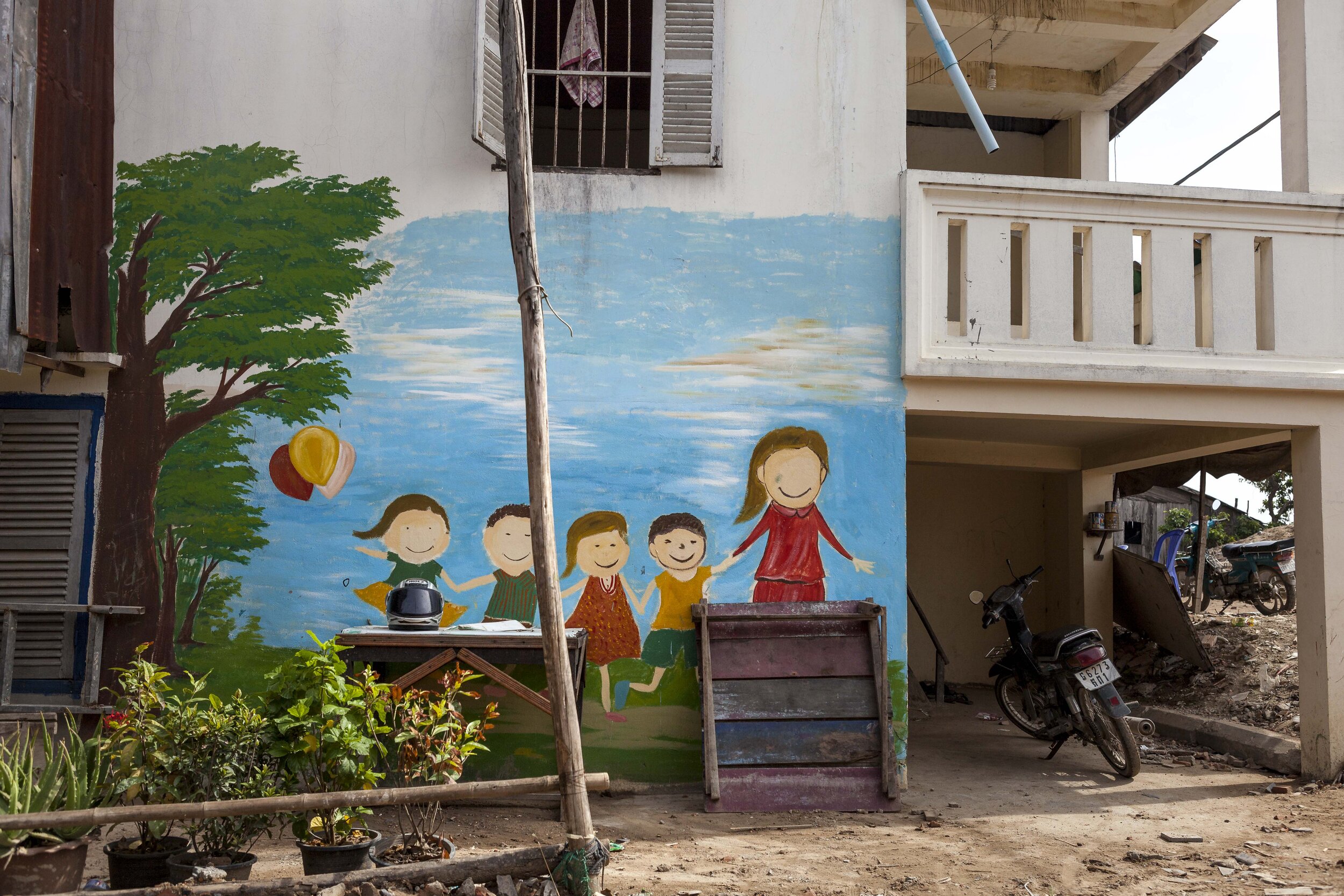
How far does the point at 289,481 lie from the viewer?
639 centimetres

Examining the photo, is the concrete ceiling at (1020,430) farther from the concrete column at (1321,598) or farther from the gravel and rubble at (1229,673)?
the gravel and rubble at (1229,673)

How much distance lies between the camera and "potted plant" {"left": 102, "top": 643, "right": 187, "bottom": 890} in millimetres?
4297

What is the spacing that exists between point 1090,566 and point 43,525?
350 inches

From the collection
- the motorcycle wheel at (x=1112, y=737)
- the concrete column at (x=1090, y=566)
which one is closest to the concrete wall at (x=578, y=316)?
the motorcycle wheel at (x=1112, y=737)

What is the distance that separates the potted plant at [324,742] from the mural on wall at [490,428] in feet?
6.60

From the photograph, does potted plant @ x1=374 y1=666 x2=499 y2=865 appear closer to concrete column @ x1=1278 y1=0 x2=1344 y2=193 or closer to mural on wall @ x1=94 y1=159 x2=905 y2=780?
mural on wall @ x1=94 y1=159 x2=905 y2=780

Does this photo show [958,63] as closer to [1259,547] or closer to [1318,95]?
[1318,95]

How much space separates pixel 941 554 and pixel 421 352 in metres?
6.69

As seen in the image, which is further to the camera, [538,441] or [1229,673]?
[1229,673]

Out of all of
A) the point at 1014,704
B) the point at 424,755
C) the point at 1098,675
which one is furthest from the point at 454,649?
the point at 1014,704

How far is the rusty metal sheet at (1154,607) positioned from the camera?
9352 millimetres

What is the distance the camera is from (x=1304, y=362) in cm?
671

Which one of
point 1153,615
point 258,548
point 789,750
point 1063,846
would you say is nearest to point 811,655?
point 789,750

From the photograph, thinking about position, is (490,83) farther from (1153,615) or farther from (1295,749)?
(1153,615)
